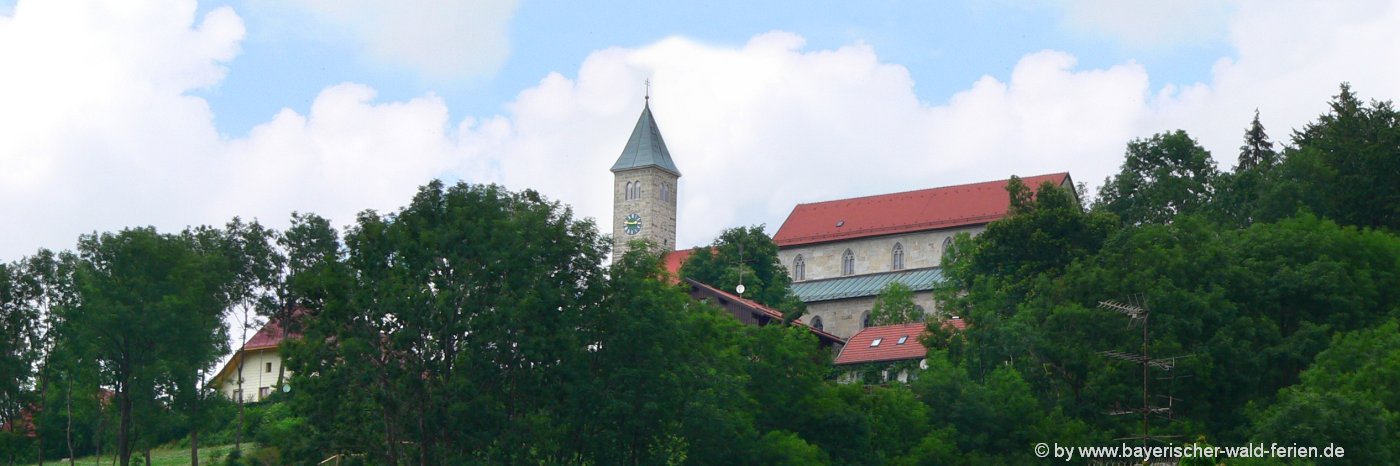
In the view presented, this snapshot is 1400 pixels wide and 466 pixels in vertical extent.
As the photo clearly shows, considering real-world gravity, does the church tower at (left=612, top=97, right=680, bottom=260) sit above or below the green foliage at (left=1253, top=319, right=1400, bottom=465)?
above

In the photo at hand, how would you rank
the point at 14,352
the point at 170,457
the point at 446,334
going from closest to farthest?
the point at 446,334 → the point at 14,352 → the point at 170,457

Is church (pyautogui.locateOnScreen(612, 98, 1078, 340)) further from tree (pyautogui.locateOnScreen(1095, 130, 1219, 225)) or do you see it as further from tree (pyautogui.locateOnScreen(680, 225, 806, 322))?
tree (pyautogui.locateOnScreen(1095, 130, 1219, 225))

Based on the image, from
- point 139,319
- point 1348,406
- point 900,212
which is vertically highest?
point 900,212

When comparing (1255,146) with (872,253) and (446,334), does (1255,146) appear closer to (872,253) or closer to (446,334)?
(872,253)

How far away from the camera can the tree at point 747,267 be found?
9544 centimetres

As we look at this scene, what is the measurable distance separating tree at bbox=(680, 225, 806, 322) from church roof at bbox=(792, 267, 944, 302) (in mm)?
1983

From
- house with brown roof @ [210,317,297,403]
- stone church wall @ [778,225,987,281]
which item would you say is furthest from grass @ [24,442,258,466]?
stone church wall @ [778,225,987,281]

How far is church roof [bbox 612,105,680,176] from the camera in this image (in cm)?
12738

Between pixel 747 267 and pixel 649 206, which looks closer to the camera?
pixel 747 267

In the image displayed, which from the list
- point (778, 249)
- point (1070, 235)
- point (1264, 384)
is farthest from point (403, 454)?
point (778, 249)

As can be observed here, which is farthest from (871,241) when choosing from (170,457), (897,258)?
(170,457)

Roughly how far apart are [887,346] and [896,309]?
14125mm

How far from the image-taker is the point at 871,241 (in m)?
107

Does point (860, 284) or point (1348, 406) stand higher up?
point (860, 284)
